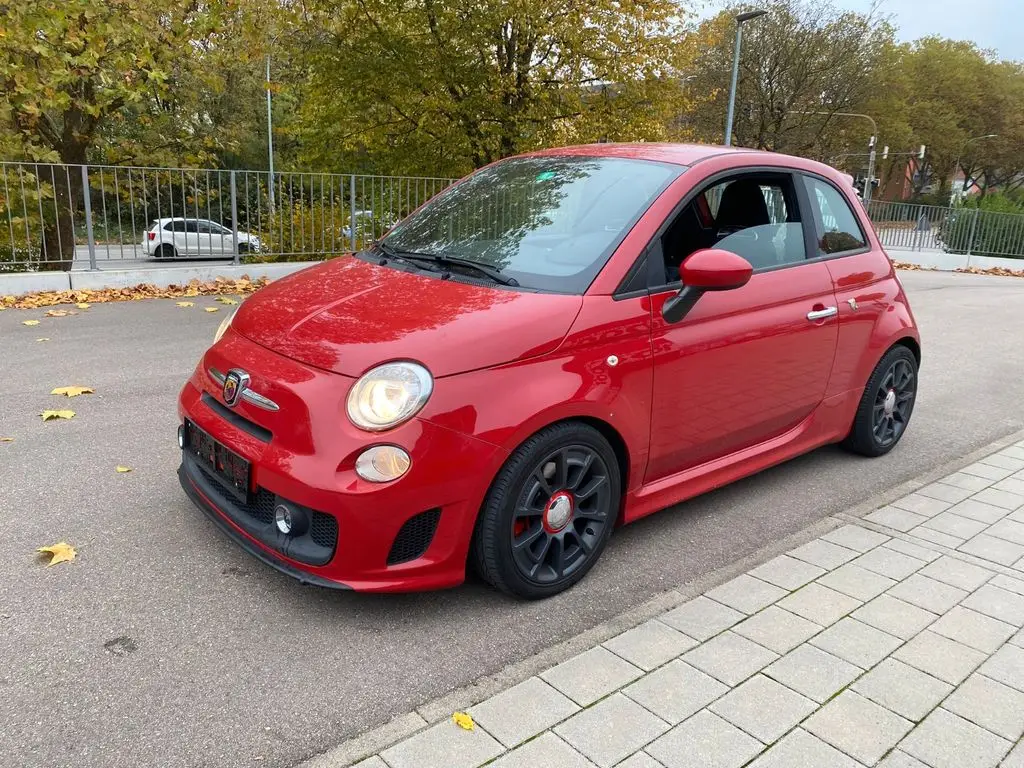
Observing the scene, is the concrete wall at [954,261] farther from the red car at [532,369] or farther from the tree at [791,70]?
the red car at [532,369]

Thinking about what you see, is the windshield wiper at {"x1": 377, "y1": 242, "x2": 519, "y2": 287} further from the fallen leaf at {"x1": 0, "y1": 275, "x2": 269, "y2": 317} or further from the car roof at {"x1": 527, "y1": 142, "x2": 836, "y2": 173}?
the fallen leaf at {"x1": 0, "y1": 275, "x2": 269, "y2": 317}

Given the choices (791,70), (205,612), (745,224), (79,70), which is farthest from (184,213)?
(791,70)

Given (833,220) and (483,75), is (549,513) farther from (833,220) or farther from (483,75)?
(483,75)

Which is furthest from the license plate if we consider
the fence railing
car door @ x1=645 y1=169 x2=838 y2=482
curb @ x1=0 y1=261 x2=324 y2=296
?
the fence railing

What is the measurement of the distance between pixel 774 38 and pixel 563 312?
2979cm

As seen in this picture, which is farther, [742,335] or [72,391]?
[72,391]

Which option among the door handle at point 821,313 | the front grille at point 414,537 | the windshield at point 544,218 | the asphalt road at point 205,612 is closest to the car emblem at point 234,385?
the asphalt road at point 205,612

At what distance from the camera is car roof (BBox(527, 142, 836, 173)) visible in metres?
3.61

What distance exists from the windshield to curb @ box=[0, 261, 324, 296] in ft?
19.0

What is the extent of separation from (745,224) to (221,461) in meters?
2.60

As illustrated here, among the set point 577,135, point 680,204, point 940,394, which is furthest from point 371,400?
point 577,135

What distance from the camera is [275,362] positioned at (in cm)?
279

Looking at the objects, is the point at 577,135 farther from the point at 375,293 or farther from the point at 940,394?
the point at 375,293

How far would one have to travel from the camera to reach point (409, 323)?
2.78 m
